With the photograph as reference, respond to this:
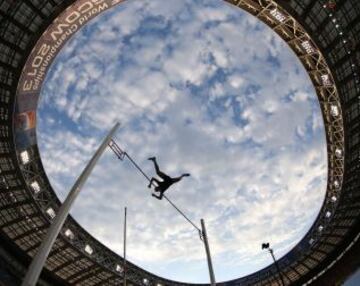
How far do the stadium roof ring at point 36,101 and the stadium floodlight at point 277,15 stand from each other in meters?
0.07

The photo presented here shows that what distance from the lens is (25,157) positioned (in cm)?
3173

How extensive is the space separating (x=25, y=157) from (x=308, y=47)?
28.0 m

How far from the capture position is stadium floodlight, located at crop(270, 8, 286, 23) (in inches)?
1085

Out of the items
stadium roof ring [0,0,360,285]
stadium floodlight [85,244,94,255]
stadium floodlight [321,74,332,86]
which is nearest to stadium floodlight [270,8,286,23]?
stadium roof ring [0,0,360,285]

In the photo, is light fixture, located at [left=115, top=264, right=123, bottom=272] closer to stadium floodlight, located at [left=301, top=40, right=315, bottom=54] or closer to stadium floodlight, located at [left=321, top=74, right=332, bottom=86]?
stadium floodlight, located at [left=321, top=74, right=332, bottom=86]

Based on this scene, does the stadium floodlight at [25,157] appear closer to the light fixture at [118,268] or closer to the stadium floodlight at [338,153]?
the light fixture at [118,268]

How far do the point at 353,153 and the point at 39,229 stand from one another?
35.5 meters

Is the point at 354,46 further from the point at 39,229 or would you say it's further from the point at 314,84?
the point at 39,229

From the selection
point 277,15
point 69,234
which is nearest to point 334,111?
point 277,15

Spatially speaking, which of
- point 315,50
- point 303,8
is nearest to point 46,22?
point 303,8

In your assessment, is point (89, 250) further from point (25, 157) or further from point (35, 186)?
point (25, 157)

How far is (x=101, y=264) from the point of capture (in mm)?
43500

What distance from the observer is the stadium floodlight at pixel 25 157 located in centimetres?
3123

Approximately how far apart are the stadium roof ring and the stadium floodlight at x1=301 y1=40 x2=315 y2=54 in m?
0.08
